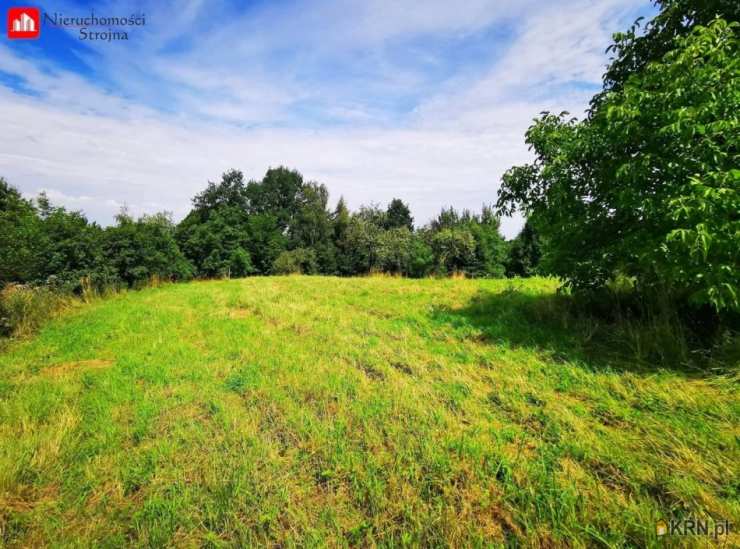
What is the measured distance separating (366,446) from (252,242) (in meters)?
30.3

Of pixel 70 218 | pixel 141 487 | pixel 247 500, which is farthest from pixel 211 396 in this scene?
pixel 70 218

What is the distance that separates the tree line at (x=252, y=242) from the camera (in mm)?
10742

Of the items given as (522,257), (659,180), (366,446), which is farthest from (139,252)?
(522,257)

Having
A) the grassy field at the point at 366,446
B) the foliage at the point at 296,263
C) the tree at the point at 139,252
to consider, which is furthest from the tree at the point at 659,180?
the foliage at the point at 296,263

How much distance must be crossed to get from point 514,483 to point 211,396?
10.3 ft

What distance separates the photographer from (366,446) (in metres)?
2.53

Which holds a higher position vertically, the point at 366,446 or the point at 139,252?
the point at 139,252

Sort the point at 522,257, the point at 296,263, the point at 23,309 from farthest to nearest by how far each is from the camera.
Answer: the point at 522,257
the point at 296,263
the point at 23,309

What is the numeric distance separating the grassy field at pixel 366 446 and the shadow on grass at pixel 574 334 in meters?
0.07

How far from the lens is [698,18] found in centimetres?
432

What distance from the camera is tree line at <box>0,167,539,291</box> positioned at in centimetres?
1074

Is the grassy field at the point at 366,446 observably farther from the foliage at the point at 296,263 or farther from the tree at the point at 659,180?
the foliage at the point at 296,263

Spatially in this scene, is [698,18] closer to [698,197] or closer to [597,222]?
[597,222]

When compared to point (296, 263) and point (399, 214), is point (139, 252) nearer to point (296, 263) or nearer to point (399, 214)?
point (296, 263)
